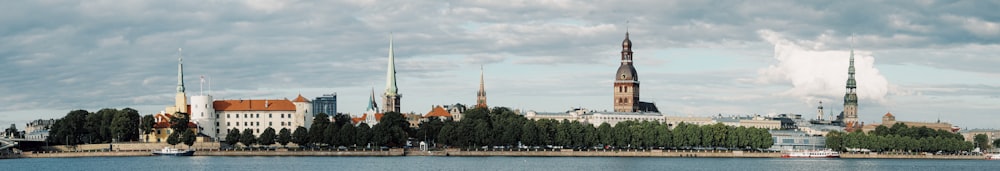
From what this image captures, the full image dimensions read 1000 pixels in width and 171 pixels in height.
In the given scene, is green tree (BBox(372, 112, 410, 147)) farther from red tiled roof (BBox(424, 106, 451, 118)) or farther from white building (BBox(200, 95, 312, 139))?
red tiled roof (BBox(424, 106, 451, 118))

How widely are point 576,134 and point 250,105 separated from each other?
111ft

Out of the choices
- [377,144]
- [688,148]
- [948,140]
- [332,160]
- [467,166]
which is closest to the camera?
[467,166]

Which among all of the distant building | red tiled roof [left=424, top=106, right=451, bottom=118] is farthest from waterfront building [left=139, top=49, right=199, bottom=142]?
red tiled roof [left=424, top=106, right=451, bottom=118]

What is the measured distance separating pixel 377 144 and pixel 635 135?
24.6 meters

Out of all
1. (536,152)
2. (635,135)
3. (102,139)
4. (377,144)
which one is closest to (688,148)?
(635,135)

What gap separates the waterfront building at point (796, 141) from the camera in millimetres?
182500

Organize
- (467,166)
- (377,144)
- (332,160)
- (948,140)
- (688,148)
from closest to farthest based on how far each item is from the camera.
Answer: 1. (467,166)
2. (332,160)
3. (377,144)
4. (688,148)
5. (948,140)

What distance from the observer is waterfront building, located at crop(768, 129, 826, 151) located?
182m

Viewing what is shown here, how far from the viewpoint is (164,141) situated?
144 meters

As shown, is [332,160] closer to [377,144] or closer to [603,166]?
[377,144]

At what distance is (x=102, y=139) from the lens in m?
142

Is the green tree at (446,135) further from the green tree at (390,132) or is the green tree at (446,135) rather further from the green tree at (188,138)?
the green tree at (188,138)

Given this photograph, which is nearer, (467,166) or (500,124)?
(467,166)

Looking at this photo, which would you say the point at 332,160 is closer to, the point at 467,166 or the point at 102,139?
the point at 467,166
